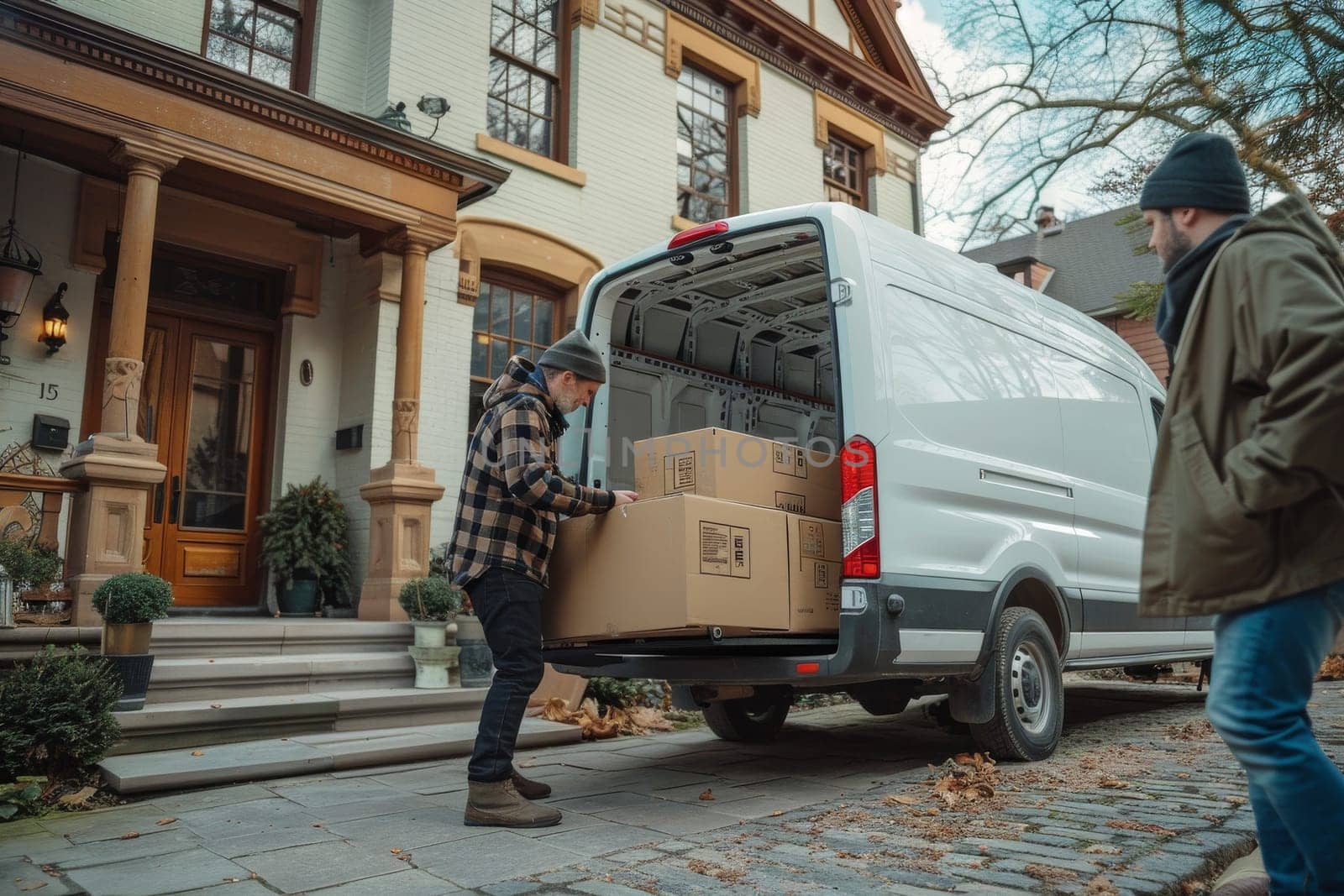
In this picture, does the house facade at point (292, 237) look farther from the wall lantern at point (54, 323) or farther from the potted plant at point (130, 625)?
the potted plant at point (130, 625)

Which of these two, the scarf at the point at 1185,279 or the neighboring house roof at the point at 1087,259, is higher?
the neighboring house roof at the point at 1087,259

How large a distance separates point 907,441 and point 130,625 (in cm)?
414

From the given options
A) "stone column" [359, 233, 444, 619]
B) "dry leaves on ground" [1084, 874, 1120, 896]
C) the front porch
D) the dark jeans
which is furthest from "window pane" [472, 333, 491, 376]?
"dry leaves on ground" [1084, 874, 1120, 896]

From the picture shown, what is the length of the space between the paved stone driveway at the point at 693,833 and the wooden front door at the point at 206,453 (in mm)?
3795

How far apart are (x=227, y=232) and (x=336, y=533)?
8.66ft

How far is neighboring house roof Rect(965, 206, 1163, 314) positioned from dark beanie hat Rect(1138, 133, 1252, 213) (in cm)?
2253

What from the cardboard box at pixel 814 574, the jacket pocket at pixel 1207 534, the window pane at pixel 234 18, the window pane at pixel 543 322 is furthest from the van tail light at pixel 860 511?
the window pane at pixel 234 18

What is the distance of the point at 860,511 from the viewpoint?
4156mm

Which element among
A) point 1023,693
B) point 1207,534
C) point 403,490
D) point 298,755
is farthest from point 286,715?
point 1207,534

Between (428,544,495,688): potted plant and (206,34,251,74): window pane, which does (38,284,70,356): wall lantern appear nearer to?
(206,34,251,74): window pane

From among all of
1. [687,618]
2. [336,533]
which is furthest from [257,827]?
[336,533]

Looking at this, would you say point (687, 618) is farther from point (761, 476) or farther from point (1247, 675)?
point (1247, 675)

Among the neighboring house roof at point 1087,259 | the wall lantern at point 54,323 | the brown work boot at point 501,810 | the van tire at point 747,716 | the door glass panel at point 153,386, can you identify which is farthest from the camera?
the neighboring house roof at point 1087,259

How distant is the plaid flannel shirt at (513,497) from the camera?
12.9 ft
